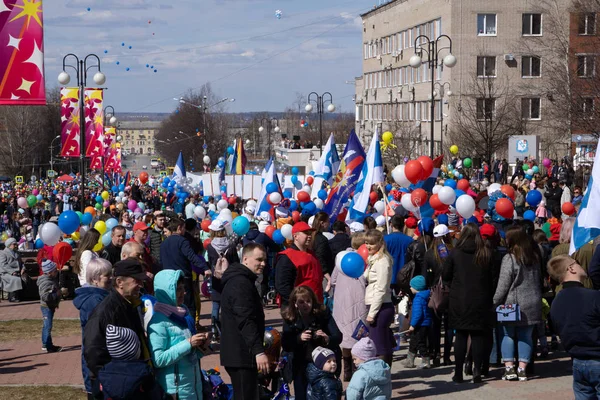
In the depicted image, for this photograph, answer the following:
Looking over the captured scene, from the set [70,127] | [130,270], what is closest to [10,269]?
[70,127]

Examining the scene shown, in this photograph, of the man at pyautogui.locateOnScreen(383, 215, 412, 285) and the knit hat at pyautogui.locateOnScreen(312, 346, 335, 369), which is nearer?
the knit hat at pyautogui.locateOnScreen(312, 346, 335, 369)

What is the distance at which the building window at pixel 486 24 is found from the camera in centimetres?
6053

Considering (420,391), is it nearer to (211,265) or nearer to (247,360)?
(247,360)

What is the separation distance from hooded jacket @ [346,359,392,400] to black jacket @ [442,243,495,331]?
7.69ft

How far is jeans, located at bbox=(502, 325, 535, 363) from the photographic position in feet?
32.2

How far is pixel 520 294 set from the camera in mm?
9664

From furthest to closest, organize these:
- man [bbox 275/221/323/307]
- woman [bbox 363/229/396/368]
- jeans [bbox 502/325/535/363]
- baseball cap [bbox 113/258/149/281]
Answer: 1. jeans [bbox 502/325/535/363]
2. man [bbox 275/221/323/307]
3. woman [bbox 363/229/396/368]
4. baseball cap [bbox 113/258/149/281]

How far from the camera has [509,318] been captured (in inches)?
379

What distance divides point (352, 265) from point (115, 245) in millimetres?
3659

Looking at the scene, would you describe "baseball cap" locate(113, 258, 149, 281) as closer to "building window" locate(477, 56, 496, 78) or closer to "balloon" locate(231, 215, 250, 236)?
"balloon" locate(231, 215, 250, 236)

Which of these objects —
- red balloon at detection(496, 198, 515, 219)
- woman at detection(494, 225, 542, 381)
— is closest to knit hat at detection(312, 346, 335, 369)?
woman at detection(494, 225, 542, 381)

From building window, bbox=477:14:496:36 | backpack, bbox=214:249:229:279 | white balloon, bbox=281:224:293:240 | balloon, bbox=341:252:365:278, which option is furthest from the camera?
building window, bbox=477:14:496:36

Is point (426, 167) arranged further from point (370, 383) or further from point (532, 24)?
point (532, 24)

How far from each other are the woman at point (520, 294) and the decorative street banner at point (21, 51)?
19.0 ft
